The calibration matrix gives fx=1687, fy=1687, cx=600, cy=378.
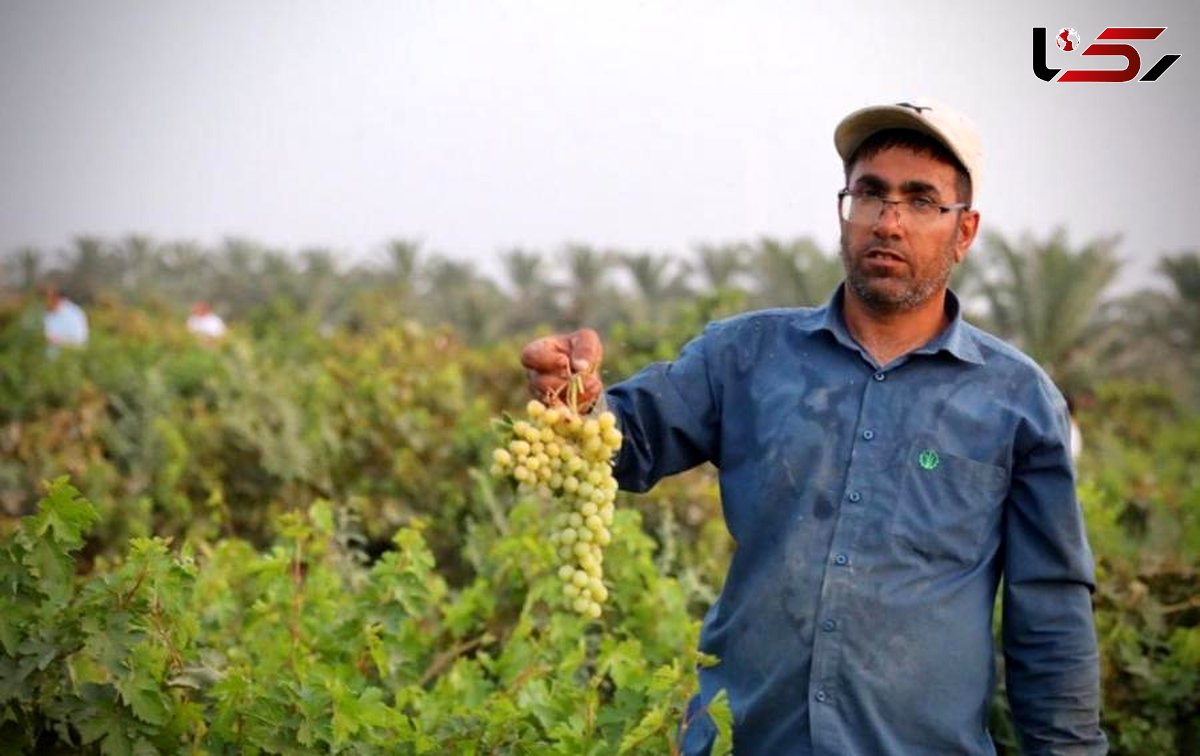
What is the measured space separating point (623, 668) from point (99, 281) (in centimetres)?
2908

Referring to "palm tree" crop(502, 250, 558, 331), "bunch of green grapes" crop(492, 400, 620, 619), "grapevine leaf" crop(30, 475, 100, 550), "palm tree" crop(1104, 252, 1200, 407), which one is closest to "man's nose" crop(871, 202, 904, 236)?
"bunch of green grapes" crop(492, 400, 620, 619)

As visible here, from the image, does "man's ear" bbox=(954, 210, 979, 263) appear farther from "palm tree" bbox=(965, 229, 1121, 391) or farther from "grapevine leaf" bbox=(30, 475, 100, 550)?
"palm tree" bbox=(965, 229, 1121, 391)

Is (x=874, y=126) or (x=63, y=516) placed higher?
(x=874, y=126)

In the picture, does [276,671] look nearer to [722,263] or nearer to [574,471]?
[574,471]

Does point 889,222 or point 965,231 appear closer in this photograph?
point 889,222

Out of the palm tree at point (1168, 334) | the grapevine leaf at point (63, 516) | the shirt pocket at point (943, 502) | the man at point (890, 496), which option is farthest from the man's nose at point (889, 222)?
the palm tree at point (1168, 334)

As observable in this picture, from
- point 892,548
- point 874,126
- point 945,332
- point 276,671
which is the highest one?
point 874,126

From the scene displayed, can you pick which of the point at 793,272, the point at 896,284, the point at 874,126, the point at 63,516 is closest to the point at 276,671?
the point at 63,516

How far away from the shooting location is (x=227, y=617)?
4.37 meters

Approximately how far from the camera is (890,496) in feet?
9.90

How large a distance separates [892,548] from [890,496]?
10 centimetres

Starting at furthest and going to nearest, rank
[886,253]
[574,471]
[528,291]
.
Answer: [528,291] < [886,253] < [574,471]

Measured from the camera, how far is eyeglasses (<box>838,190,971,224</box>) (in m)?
3.11

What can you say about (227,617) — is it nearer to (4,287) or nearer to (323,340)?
(323,340)
